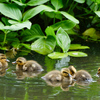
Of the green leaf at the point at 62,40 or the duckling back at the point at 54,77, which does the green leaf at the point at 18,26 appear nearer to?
the green leaf at the point at 62,40

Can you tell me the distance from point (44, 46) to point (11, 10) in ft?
2.98

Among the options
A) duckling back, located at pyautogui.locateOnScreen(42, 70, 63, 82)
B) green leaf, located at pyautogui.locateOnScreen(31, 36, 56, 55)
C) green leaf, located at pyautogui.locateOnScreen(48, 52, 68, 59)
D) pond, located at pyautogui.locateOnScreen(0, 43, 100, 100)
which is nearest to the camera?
pond, located at pyautogui.locateOnScreen(0, 43, 100, 100)

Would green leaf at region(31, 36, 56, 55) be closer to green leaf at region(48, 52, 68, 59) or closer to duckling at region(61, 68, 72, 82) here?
green leaf at region(48, 52, 68, 59)

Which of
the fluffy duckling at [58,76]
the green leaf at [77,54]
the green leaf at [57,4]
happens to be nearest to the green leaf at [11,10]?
the green leaf at [57,4]

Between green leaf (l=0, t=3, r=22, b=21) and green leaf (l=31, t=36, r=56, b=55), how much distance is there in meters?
0.55

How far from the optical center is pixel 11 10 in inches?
233

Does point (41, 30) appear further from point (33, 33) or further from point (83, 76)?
point (83, 76)

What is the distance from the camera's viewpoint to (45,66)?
4922 mm

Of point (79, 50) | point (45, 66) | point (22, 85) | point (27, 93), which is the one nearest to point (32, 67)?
point (45, 66)

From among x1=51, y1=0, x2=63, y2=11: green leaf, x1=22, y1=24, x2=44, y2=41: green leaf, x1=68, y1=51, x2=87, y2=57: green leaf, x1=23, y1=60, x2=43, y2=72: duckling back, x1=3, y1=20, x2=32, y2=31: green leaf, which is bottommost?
x1=23, y1=60, x2=43, y2=72: duckling back

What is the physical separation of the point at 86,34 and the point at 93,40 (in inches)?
11.4

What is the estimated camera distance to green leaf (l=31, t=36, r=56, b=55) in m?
5.71

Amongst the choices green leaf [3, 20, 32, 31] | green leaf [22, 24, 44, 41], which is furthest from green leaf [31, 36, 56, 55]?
green leaf [3, 20, 32, 31]

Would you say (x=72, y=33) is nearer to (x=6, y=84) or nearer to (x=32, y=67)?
(x=32, y=67)
